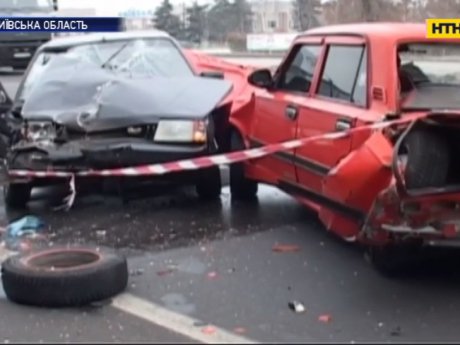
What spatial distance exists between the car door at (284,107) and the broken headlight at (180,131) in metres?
0.53

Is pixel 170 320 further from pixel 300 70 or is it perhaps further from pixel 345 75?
pixel 300 70

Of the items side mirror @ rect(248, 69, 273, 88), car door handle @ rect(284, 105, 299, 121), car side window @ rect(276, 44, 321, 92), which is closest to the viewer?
car door handle @ rect(284, 105, 299, 121)

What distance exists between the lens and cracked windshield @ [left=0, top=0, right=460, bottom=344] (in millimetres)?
5371

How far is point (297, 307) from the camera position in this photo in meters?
5.49

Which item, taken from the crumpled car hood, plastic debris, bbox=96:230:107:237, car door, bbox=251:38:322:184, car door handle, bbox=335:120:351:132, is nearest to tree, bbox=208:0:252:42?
the crumpled car hood

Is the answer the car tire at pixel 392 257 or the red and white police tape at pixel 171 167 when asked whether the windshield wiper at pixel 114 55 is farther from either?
the car tire at pixel 392 257

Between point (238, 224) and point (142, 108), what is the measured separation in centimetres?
147

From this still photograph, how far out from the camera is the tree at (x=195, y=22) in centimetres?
3209

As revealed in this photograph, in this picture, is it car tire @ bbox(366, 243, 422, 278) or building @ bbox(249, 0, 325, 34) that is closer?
car tire @ bbox(366, 243, 422, 278)

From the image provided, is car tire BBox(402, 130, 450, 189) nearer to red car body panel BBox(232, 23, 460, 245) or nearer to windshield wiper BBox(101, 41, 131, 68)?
red car body panel BBox(232, 23, 460, 245)

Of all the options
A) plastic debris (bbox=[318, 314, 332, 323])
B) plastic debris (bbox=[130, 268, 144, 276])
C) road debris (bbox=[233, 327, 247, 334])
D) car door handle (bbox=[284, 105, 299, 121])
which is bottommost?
plastic debris (bbox=[130, 268, 144, 276])

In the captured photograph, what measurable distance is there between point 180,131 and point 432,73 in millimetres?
2557

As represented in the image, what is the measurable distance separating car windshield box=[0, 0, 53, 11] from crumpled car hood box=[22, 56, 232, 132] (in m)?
17.7

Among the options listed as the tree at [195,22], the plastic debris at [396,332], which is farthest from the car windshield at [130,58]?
the tree at [195,22]
